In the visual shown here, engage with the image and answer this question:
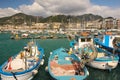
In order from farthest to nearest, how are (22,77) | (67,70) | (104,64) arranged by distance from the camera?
(104,64), (67,70), (22,77)

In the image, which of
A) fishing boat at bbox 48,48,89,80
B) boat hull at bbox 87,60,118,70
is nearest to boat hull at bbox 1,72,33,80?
fishing boat at bbox 48,48,89,80

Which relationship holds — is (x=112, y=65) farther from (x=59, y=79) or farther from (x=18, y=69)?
(x=18, y=69)

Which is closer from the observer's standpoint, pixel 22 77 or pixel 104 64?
pixel 22 77

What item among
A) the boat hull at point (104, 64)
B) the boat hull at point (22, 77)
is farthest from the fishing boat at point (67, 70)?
the boat hull at point (104, 64)

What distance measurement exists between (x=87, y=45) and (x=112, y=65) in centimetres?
684

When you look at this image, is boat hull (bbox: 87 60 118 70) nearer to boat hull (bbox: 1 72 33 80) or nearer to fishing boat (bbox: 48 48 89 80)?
fishing boat (bbox: 48 48 89 80)

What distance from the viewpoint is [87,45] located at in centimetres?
2805

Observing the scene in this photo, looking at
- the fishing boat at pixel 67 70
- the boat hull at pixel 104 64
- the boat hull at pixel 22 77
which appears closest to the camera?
the fishing boat at pixel 67 70

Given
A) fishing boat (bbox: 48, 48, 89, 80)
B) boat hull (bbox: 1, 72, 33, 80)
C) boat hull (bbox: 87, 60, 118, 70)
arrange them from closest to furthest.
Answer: fishing boat (bbox: 48, 48, 89, 80)
boat hull (bbox: 1, 72, 33, 80)
boat hull (bbox: 87, 60, 118, 70)

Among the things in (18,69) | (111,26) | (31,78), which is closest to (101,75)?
(31,78)

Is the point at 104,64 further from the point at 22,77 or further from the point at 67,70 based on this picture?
the point at 22,77

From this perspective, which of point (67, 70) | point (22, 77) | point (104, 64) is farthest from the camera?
point (104, 64)

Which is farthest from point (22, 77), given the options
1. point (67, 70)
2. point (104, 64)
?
point (104, 64)

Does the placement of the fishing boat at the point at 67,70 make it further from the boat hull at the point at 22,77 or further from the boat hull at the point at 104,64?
the boat hull at the point at 104,64
